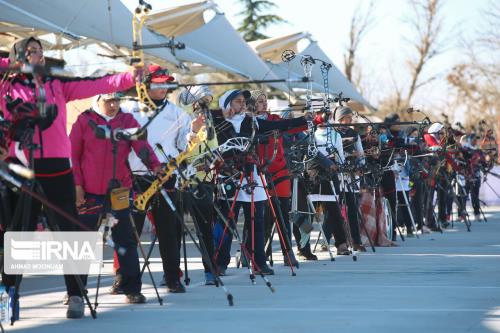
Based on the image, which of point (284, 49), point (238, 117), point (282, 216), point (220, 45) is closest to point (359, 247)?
point (282, 216)

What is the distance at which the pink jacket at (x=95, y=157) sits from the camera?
9766 millimetres

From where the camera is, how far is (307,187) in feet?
49.3

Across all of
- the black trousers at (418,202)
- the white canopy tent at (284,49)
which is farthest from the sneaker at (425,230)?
the white canopy tent at (284,49)

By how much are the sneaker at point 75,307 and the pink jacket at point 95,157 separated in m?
1.29

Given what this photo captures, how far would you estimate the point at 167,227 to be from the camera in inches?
412

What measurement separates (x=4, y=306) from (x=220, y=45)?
66.3ft

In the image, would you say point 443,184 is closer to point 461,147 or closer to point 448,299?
point 461,147

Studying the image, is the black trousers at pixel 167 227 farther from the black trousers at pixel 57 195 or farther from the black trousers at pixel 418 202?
the black trousers at pixel 418 202

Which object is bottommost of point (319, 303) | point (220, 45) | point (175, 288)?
point (319, 303)

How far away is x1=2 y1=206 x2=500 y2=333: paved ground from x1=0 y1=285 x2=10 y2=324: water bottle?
4.1 inches

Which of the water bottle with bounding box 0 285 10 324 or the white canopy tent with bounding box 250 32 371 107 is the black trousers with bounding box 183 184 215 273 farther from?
the white canopy tent with bounding box 250 32 371 107

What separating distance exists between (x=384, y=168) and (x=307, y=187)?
3469mm

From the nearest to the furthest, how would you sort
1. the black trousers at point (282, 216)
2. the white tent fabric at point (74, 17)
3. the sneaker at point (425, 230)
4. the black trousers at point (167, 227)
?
the black trousers at point (167, 227) → the black trousers at point (282, 216) → the white tent fabric at point (74, 17) → the sneaker at point (425, 230)

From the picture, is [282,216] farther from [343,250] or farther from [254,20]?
[254,20]
